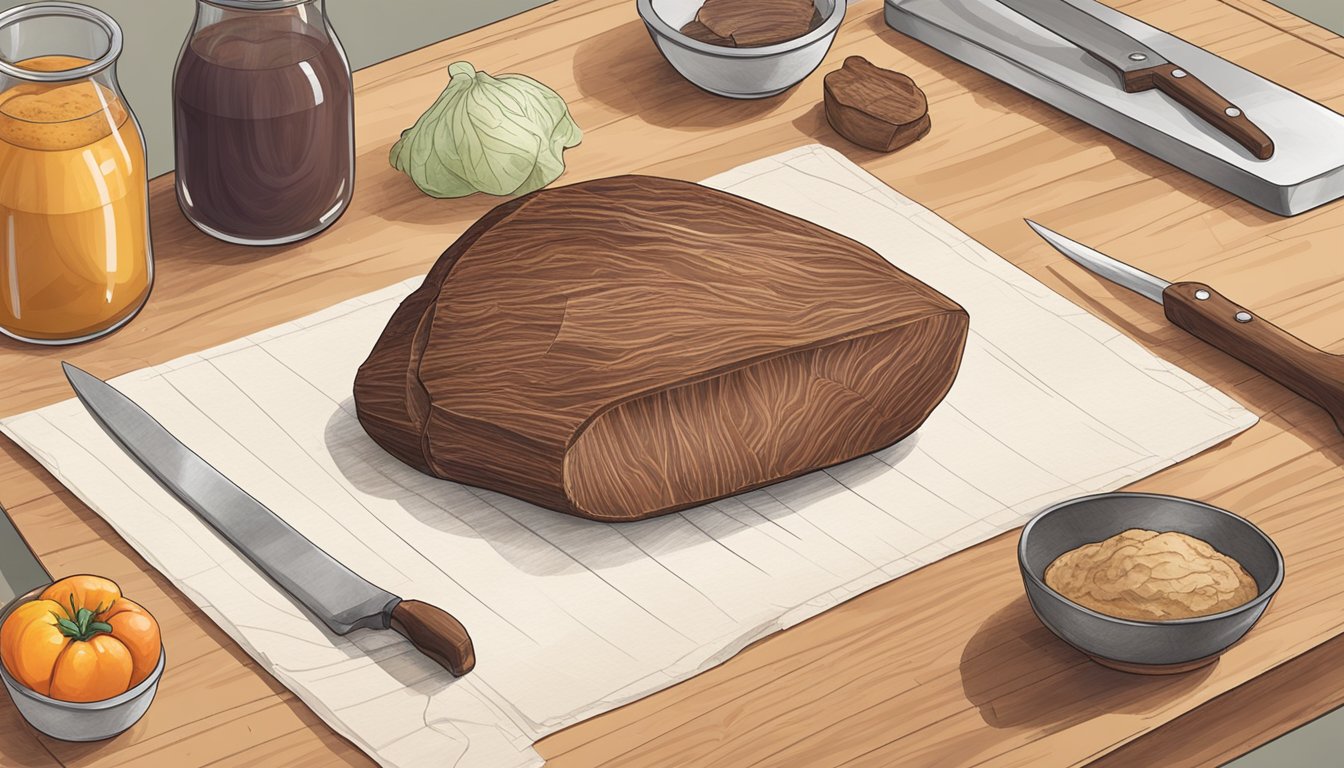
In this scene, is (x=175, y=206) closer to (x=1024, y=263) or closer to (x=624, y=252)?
(x=624, y=252)

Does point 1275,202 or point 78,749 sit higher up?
point 1275,202

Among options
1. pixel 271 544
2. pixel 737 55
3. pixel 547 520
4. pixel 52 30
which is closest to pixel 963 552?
pixel 547 520

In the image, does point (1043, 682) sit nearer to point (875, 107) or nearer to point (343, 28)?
point (875, 107)

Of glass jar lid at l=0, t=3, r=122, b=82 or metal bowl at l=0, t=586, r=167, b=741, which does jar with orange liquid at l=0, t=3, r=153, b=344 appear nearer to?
glass jar lid at l=0, t=3, r=122, b=82

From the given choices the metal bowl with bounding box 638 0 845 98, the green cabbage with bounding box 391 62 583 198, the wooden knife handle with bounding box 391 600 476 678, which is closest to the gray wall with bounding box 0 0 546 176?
the metal bowl with bounding box 638 0 845 98

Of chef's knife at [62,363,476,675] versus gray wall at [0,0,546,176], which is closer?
chef's knife at [62,363,476,675]

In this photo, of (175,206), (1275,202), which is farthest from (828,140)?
(175,206)
